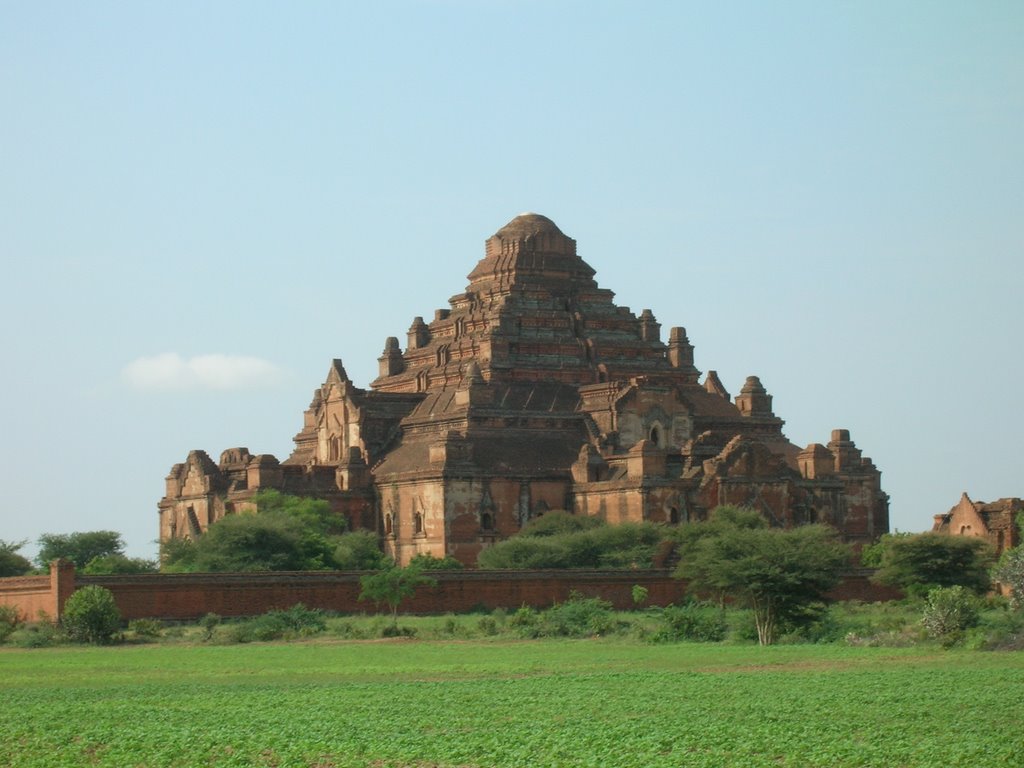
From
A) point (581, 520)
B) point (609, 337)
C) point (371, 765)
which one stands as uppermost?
point (609, 337)

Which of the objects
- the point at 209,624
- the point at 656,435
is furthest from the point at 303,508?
the point at 209,624

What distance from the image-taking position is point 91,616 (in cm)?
5488

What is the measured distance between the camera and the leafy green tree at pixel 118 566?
71625 millimetres

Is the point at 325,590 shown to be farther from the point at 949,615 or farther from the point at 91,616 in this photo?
the point at 949,615

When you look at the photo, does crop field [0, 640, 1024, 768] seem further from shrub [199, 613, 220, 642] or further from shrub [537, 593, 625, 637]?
shrub [537, 593, 625, 637]

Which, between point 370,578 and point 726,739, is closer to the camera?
point 726,739

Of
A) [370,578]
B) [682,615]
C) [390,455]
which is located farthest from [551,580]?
[390,455]

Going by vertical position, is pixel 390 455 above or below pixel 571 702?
above

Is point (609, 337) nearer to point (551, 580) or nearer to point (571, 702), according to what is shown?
point (551, 580)

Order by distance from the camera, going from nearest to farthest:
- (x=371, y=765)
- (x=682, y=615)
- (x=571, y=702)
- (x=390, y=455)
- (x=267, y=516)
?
1. (x=371, y=765)
2. (x=571, y=702)
3. (x=682, y=615)
4. (x=267, y=516)
5. (x=390, y=455)

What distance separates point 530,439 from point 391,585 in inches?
732

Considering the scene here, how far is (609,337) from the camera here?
3364 inches

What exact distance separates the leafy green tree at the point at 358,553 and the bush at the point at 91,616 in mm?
15094

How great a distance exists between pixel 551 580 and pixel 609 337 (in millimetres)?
21671
